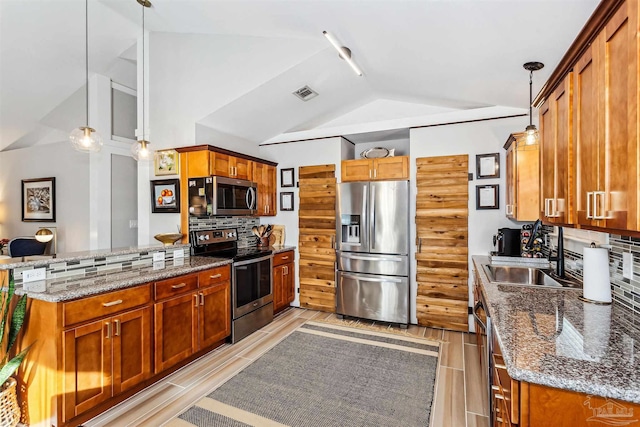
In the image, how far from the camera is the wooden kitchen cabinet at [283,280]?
4.12 metres

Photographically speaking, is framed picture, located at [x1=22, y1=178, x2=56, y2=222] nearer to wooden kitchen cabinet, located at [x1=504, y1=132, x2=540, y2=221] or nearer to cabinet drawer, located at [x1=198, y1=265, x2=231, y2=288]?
cabinet drawer, located at [x1=198, y1=265, x2=231, y2=288]

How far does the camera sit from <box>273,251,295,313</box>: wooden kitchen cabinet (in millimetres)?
4121

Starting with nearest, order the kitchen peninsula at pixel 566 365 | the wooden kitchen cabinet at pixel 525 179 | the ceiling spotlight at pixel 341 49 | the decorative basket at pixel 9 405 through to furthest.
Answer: the kitchen peninsula at pixel 566 365 < the decorative basket at pixel 9 405 < the ceiling spotlight at pixel 341 49 < the wooden kitchen cabinet at pixel 525 179

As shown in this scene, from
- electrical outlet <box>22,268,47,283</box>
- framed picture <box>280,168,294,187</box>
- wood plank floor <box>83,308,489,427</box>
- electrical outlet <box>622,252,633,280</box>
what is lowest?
wood plank floor <box>83,308,489,427</box>

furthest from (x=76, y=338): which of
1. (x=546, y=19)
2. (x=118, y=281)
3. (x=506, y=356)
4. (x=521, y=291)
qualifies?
(x=546, y=19)

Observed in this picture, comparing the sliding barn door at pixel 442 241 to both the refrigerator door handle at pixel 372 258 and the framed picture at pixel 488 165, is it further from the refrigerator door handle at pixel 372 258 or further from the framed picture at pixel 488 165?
the refrigerator door handle at pixel 372 258

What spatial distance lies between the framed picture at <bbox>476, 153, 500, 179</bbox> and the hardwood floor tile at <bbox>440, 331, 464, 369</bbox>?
6.11 feet

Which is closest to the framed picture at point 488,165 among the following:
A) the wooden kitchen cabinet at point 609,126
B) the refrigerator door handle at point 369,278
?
the refrigerator door handle at point 369,278

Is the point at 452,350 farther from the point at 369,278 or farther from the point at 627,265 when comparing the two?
the point at 627,265

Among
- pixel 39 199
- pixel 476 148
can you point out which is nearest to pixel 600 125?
pixel 476 148

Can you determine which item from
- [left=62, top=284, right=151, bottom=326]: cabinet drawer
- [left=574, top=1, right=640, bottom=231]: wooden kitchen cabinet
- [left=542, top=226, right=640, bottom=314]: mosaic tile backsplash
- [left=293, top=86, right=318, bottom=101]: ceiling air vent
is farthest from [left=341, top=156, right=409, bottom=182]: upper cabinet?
[left=62, top=284, right=151, bottom=326]: cabinet drawer

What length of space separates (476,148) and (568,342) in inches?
110

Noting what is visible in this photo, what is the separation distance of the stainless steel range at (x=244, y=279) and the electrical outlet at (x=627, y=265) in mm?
3082

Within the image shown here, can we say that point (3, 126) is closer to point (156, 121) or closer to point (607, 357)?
point (156, 121)
